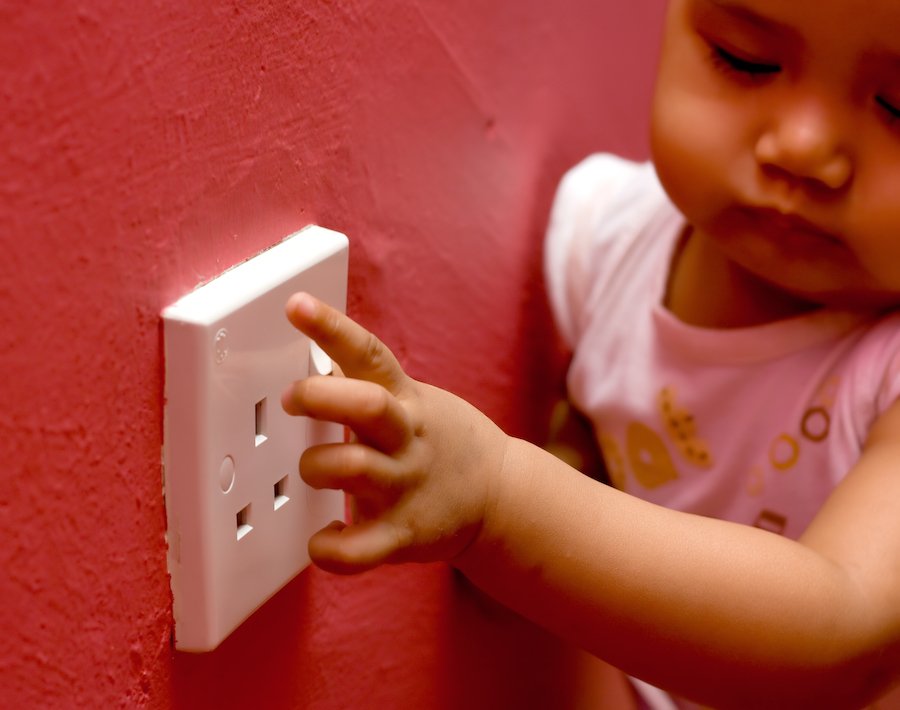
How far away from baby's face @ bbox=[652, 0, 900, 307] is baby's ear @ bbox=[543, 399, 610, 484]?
0.68ft

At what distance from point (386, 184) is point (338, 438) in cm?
12

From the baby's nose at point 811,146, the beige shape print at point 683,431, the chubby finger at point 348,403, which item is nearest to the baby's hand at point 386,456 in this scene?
the chubby finger at point 348,403

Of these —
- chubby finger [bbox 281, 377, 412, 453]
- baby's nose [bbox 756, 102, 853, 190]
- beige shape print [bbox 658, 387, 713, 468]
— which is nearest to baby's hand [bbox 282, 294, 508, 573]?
chubby finger [bbox 281, 377, 412, 453]

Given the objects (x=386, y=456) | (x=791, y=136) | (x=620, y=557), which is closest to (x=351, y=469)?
(x=386, y=456)

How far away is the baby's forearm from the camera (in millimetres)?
423

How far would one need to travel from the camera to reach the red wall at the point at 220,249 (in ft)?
1.01

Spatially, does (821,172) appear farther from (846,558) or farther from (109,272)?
(109,272)

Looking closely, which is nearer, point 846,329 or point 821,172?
point 821,172

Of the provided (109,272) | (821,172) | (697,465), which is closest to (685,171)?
(821,172)

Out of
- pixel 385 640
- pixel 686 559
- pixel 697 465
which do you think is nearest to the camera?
pixel 686 559

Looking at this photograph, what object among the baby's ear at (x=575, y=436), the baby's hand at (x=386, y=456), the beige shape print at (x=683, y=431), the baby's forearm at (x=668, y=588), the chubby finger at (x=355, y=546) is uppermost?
the baby's hand at (x=386, y=456)

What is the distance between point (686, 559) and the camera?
442mm

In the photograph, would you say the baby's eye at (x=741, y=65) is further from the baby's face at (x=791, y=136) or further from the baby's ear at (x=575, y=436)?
the baby's ear at (x=575, y=436)

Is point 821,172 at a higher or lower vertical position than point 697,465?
higher
